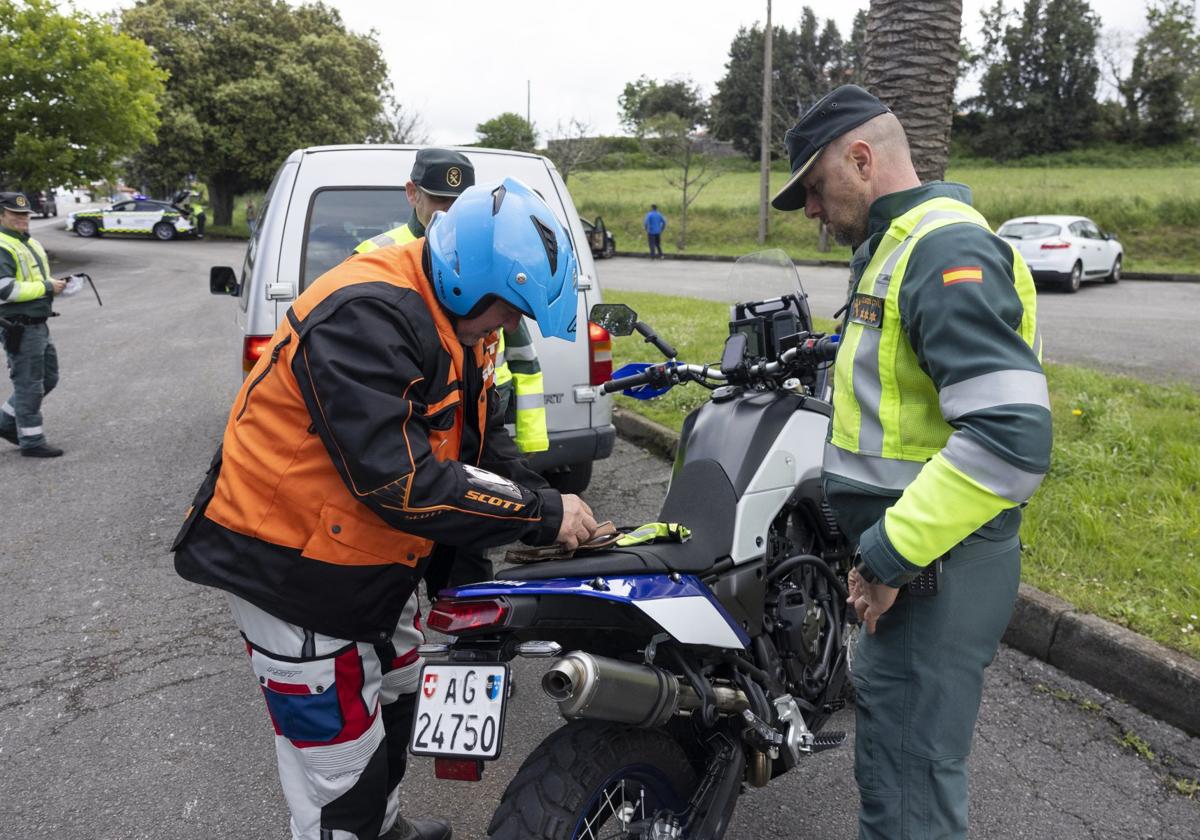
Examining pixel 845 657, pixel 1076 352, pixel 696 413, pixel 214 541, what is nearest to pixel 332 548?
pixel 214 541

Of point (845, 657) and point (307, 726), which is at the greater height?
point (307, 726)

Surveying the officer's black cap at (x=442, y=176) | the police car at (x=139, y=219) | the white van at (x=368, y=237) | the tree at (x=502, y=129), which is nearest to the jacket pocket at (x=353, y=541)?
the officer's black cap at (x=442, y=176)

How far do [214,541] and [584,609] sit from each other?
2.73 ft

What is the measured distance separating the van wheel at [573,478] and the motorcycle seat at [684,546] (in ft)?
9.64

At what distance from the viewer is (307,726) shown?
2051 millimetres

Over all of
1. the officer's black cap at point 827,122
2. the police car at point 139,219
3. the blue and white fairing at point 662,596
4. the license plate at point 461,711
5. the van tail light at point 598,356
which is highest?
the police car at point 139,219

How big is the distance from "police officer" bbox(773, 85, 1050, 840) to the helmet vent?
610mm

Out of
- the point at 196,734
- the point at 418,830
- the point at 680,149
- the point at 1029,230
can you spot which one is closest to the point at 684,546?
the point at 418,830

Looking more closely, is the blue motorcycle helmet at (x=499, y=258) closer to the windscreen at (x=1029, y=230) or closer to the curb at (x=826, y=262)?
the curb at (x=826, y=262)

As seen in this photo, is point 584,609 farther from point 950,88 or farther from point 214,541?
point 950,88

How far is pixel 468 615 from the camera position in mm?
1969

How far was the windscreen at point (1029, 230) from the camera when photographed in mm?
18672

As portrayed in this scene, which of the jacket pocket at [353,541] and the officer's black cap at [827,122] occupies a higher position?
the officer's black cap at [827,122]

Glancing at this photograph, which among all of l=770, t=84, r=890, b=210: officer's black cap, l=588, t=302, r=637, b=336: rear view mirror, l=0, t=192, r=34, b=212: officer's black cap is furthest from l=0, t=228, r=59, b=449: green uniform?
l=770, t=84, r=890, b=210: officer's black cap
